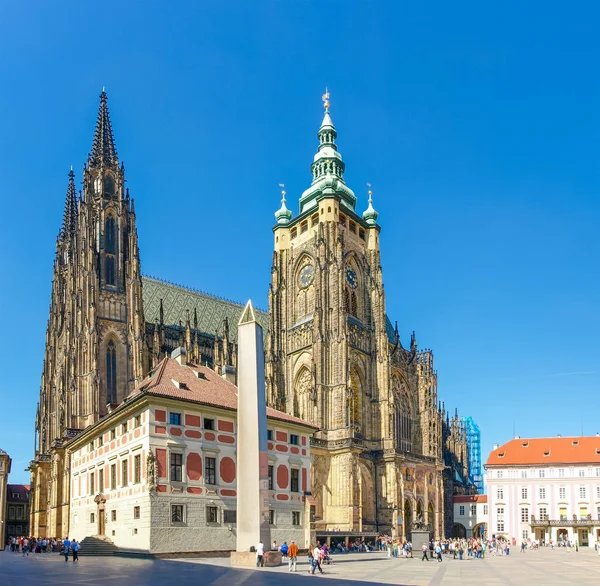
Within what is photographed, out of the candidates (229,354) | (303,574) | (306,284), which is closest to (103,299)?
(229,354)

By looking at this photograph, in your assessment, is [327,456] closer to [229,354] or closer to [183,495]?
[229,354]

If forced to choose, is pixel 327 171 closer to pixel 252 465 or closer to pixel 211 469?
pixel 211 469

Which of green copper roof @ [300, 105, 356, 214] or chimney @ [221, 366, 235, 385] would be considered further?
green copper roof @ [300, 105, 356, 214]

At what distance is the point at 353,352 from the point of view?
85812 millimetres

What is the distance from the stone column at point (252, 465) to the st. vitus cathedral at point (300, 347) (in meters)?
38.8

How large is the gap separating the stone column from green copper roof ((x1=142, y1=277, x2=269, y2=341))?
53780mm

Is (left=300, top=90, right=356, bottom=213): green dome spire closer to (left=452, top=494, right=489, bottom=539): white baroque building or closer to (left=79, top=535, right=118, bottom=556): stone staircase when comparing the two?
(left=452, top=494, right=489, bottom=539): white baroque building

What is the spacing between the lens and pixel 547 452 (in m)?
96.9

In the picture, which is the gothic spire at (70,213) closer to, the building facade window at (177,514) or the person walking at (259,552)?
the building facade window at (177,514)

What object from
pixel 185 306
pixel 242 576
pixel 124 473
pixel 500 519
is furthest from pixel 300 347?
A: pixel 242 576

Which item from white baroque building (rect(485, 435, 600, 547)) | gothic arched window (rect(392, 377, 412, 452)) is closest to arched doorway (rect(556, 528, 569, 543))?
white baroque building (rect(485, 435, 600, 547))

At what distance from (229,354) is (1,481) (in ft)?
141

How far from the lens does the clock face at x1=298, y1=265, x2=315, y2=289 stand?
89412 millimetres


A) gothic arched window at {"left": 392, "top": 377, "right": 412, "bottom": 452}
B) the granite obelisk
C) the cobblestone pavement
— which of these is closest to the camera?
the cobblestone pavement
